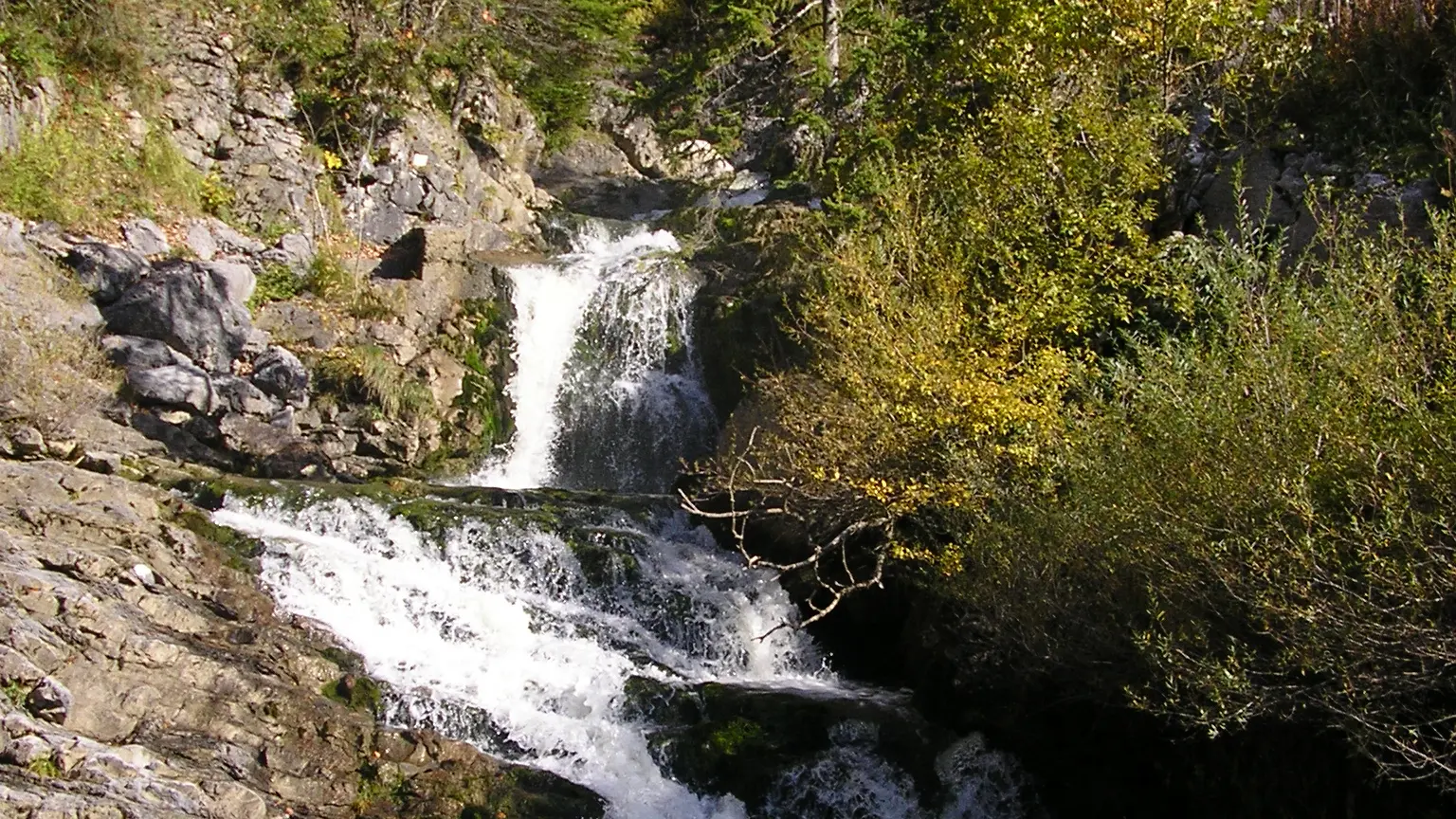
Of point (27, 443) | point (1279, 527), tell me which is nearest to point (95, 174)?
point (27, 443)

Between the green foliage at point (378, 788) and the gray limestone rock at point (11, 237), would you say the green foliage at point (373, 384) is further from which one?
the green foliage at point (378, 788)

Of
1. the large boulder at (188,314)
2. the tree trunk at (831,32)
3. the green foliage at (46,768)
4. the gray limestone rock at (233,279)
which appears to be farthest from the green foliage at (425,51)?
the green foliage at (46,768)

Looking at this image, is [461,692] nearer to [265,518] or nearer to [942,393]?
[265,518]

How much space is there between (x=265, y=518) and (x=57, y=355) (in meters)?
2.98

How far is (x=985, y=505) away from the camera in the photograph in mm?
9070

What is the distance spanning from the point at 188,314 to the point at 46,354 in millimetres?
2145

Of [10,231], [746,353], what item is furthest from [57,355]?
[746,353]

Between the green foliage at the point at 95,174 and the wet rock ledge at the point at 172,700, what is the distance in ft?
19.6

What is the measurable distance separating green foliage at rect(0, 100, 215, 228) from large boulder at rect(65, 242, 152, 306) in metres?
0.81

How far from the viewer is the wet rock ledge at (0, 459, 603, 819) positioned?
23.0 ft

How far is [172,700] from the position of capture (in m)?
7.95

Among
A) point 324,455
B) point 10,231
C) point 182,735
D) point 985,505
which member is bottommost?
point 182,735

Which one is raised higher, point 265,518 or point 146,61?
point 146,61

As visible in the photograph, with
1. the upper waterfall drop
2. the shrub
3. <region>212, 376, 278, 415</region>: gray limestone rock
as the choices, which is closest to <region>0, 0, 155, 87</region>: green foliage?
<region>212, 376, 278, 415</region>: gray limestone rock
